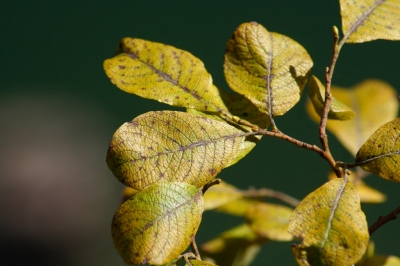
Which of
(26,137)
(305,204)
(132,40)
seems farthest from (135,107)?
(305,204)

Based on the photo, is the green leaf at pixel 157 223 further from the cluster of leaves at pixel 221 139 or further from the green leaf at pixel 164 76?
the green leaf at pixel 164 76

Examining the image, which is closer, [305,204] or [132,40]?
[305,204]

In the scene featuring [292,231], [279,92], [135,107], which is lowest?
[135,107]

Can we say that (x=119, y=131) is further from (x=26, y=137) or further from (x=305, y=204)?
(x=26, y=137)

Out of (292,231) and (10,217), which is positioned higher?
(292,231)

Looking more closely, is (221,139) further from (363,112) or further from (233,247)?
(363,112)

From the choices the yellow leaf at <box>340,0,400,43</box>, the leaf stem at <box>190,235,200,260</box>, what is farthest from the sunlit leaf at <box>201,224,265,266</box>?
the yellow leaf at <box>340,0,400,43</box>

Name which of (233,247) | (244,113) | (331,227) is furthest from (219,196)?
(331,227)
